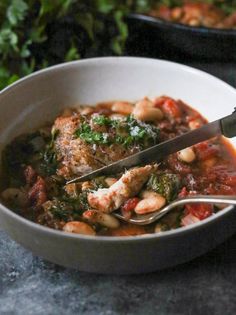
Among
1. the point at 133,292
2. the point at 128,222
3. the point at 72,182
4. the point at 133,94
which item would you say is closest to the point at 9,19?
the point at 133,94

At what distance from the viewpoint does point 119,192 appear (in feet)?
7.82

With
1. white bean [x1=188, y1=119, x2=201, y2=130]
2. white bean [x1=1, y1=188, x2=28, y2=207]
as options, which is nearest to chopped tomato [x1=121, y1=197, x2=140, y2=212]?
white bean [x1=1, y1=188, x2=28, y2=207]

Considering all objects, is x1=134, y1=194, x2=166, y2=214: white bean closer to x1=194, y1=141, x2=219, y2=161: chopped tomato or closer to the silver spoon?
the silver spoon

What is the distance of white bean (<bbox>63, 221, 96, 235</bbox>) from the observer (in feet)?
7.41

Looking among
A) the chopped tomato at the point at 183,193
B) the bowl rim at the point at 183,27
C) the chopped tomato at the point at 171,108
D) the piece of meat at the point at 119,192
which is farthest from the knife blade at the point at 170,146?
the bowl rim at the point at 183,27

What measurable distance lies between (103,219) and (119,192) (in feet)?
0.41

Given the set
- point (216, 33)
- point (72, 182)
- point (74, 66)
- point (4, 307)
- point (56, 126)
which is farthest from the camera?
point (216, 33)

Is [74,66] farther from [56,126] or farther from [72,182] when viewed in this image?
[72,182]

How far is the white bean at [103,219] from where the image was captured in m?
2.34

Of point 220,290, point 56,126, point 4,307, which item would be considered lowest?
point 220,290

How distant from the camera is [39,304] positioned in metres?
2.25

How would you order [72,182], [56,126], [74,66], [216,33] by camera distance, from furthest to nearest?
[216,33], [74,66], [56,126], [72,182]

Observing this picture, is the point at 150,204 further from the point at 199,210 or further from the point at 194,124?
the point at 194,124

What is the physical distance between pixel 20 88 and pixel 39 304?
1131 mm
